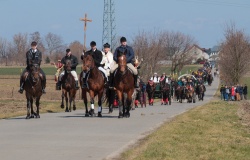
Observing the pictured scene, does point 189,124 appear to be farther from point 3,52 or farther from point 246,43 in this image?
point 3,52

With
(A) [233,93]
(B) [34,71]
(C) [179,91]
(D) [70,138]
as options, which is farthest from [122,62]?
(A) [233,93]

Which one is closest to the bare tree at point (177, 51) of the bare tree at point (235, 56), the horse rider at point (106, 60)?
the bare tree at point (235, 56)

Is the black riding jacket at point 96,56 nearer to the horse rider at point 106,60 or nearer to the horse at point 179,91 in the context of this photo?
the horse rider at point 106,60

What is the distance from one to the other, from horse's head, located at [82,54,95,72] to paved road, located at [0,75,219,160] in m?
2.78

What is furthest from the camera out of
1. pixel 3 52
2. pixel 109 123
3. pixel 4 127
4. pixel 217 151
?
pixel 3 52

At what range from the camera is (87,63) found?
73.6 feet

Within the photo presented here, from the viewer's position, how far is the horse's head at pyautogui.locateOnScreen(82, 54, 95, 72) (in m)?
22.4

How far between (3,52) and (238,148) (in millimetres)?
179434

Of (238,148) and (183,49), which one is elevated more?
(183,49)

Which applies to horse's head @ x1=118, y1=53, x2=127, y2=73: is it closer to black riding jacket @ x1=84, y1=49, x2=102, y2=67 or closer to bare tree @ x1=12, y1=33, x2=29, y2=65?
black riding jacket @ x1=84, y1=49, x2=102, y2=67

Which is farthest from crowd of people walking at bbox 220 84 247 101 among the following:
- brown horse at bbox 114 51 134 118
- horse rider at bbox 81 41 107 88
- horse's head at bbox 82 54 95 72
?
horse's head at bbox 82 54 95 72

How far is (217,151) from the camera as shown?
13.1m

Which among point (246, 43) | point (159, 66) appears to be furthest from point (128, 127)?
point (246, 43)

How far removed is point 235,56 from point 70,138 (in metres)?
70.1
